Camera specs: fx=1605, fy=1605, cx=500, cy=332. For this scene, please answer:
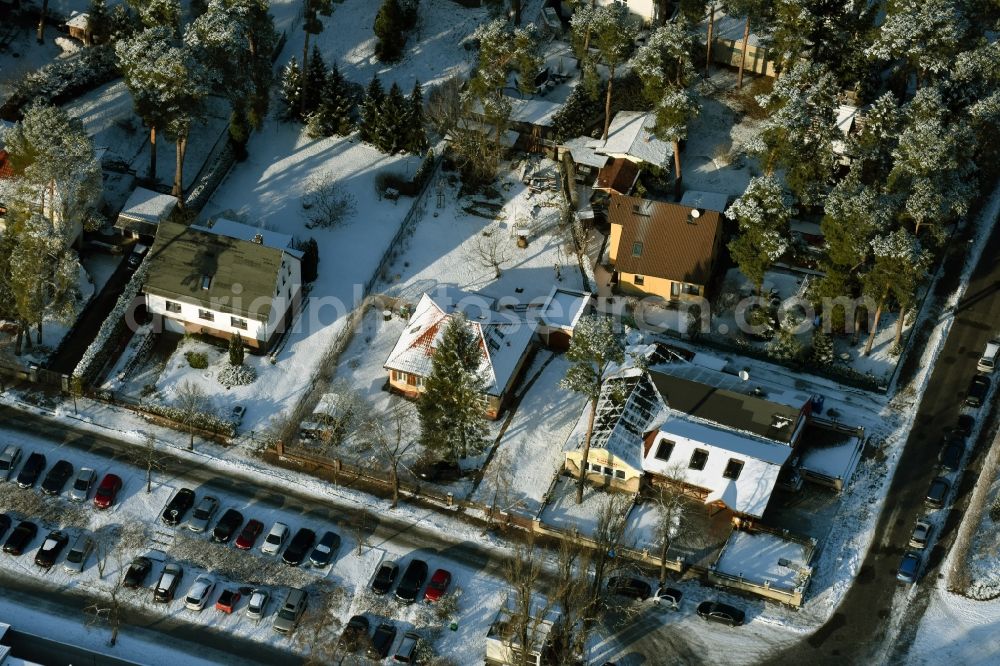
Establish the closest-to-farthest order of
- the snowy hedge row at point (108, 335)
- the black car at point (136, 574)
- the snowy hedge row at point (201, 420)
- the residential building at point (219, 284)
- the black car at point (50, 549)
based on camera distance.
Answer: the black car at point (136, 574)
the black car at point (50, 549)
the snowy hedge row at point (201, 420)
the snowy hedge row at point (108, 335)
the residential building at point (219, 284)

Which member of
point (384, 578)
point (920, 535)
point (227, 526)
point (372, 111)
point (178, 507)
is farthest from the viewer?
point (372, 111)

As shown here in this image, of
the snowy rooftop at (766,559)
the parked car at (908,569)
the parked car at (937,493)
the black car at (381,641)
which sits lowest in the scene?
the black car at (381,641)

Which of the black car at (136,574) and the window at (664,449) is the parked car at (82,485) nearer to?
the black car at (136,574)

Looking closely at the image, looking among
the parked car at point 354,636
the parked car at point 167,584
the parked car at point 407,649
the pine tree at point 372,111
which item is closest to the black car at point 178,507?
the parked car at point 167,584

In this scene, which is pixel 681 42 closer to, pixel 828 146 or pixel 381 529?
pixel 828 146

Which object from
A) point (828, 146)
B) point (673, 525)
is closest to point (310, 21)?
point (828, 146)

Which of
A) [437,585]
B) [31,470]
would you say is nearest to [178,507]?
[31,470]

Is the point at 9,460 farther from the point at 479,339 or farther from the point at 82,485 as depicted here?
the point at 479,339

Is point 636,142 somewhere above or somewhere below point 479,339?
above
